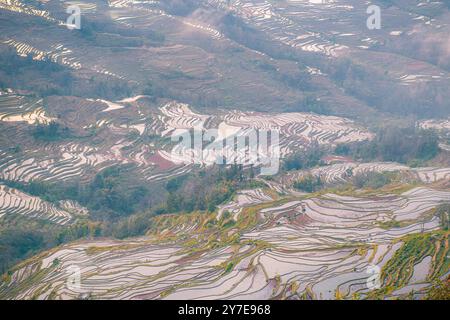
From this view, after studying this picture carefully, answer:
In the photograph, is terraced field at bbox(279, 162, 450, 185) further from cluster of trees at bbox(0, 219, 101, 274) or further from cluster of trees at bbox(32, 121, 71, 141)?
cluster of trees at bbox(32, 121, 71, 141)

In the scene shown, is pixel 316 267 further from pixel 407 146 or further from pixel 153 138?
pixel 153 138

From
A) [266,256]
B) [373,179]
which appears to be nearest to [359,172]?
[373,179]

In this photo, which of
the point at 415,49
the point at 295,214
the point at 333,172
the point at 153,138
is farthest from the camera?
the point at 415,49

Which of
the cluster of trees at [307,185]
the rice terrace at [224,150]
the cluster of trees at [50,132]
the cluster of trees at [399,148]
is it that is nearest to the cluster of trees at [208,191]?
the rice terrace at [224,150]

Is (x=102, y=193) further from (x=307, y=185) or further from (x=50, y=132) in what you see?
(x=307, y=185)

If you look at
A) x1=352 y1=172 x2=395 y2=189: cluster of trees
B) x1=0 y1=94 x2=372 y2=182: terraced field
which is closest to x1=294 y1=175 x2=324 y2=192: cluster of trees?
x1=352 y1=172 x2=395 y2=189: cluster of trees
